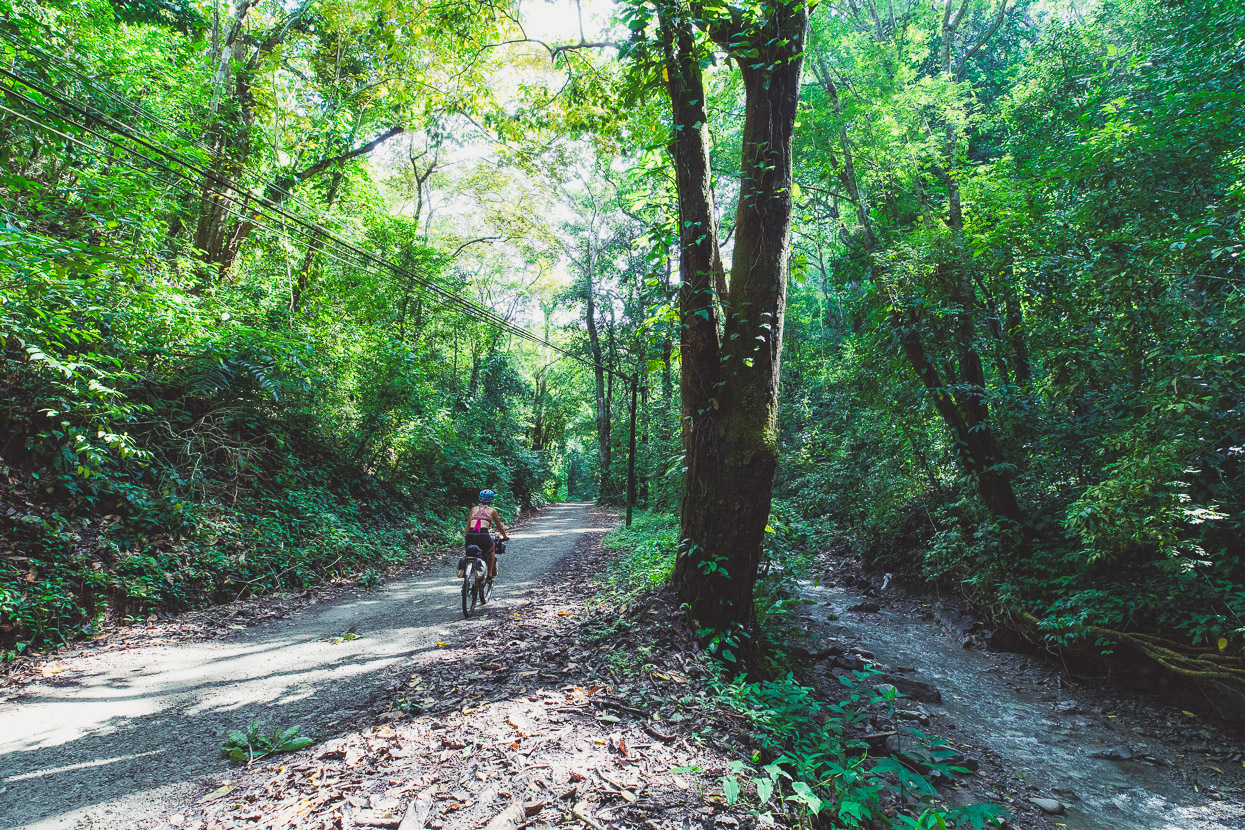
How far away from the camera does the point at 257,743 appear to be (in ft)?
11.3

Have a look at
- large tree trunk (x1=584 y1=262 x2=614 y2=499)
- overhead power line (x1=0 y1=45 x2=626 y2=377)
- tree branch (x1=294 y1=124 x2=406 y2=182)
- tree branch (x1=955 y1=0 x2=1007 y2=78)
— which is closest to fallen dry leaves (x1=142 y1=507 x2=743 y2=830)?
overhead power line (x1=0 y1=45 x2=626 y2=377)

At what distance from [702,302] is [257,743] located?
4.77 metres

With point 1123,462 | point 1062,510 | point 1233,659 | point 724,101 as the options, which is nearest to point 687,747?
point 1123,462

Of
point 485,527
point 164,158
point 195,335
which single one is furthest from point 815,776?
point 164,158

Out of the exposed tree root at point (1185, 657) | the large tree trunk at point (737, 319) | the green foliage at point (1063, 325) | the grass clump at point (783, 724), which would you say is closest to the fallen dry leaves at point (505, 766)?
the grass clump at point (783, 724)

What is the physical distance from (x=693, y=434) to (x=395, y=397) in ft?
30.6

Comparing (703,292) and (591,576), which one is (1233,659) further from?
(591,576)

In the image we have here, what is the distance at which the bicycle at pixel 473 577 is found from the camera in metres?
6.85

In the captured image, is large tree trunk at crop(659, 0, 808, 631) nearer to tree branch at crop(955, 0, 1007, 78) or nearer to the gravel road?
the gravel road

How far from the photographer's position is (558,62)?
234 inches

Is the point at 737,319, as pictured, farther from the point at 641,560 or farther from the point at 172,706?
the point at 641,560

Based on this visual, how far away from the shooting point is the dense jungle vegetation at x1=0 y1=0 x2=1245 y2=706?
4.71 meters

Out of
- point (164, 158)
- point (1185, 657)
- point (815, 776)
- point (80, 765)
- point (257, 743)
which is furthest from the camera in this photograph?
point (164, 158)

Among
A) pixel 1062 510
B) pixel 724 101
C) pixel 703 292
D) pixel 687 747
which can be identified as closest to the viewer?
pixel 687 747
